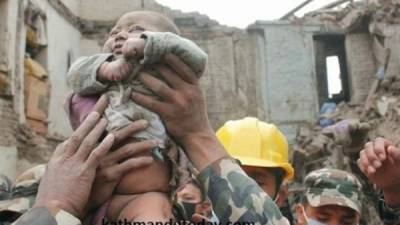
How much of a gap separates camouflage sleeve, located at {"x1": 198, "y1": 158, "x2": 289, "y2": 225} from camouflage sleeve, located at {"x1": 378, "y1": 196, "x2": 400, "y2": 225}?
671 millimetres

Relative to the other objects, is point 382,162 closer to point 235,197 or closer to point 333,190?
point 235,197

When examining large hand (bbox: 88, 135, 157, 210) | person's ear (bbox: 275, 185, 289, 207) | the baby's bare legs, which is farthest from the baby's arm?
person's ear (bbox: 275, 185, 289, 207)

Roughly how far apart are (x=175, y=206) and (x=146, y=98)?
0.33 m

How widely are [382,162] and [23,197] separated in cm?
131

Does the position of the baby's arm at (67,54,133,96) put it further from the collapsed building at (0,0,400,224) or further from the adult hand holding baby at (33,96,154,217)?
the collapsed building at (0,0,400,224)

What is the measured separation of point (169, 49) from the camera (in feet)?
4.56

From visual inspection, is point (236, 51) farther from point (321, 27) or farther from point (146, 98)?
point (146, 98)

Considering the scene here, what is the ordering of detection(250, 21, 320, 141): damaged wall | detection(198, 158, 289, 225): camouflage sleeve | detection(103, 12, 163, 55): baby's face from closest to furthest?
detection(198, 158, 289, 225): camouflage sleeve → detection(103, 12, 163, 55): baby's face → detection(250, 21, 320, 141): damaged wall

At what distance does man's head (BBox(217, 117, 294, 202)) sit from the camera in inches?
105

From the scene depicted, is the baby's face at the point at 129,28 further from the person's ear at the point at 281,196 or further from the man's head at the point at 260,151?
the person's ear at the point at 281,196

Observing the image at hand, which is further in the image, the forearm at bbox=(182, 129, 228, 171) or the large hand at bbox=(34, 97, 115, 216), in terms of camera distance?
the forearm at bbox=(182, 129, 228, 171)

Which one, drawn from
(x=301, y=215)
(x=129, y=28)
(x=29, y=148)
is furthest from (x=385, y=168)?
(x=29, y=148)

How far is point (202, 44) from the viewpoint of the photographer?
14312 millimetres

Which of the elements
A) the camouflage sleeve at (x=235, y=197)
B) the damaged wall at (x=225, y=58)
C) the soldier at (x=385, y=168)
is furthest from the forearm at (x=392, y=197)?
the damaged wall at (x=225, y=58)
